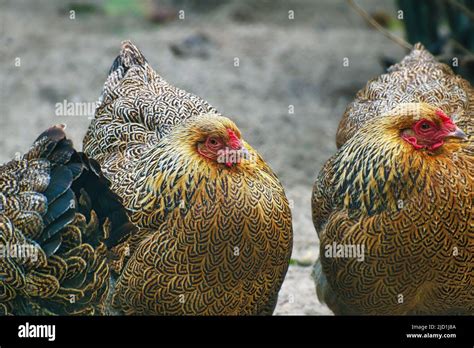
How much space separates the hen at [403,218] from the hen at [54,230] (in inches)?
53.8

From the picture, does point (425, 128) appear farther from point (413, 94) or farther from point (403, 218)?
point (413, 94)

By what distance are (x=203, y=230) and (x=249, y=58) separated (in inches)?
273

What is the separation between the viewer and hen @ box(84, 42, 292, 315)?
4527 mm

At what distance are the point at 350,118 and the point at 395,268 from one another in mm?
1435

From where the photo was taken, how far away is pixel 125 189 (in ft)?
15.9

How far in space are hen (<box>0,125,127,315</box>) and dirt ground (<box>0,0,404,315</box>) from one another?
8.89 feet

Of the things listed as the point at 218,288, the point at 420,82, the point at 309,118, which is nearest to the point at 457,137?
the point at 420,82

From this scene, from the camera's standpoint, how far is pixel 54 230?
4.37m
